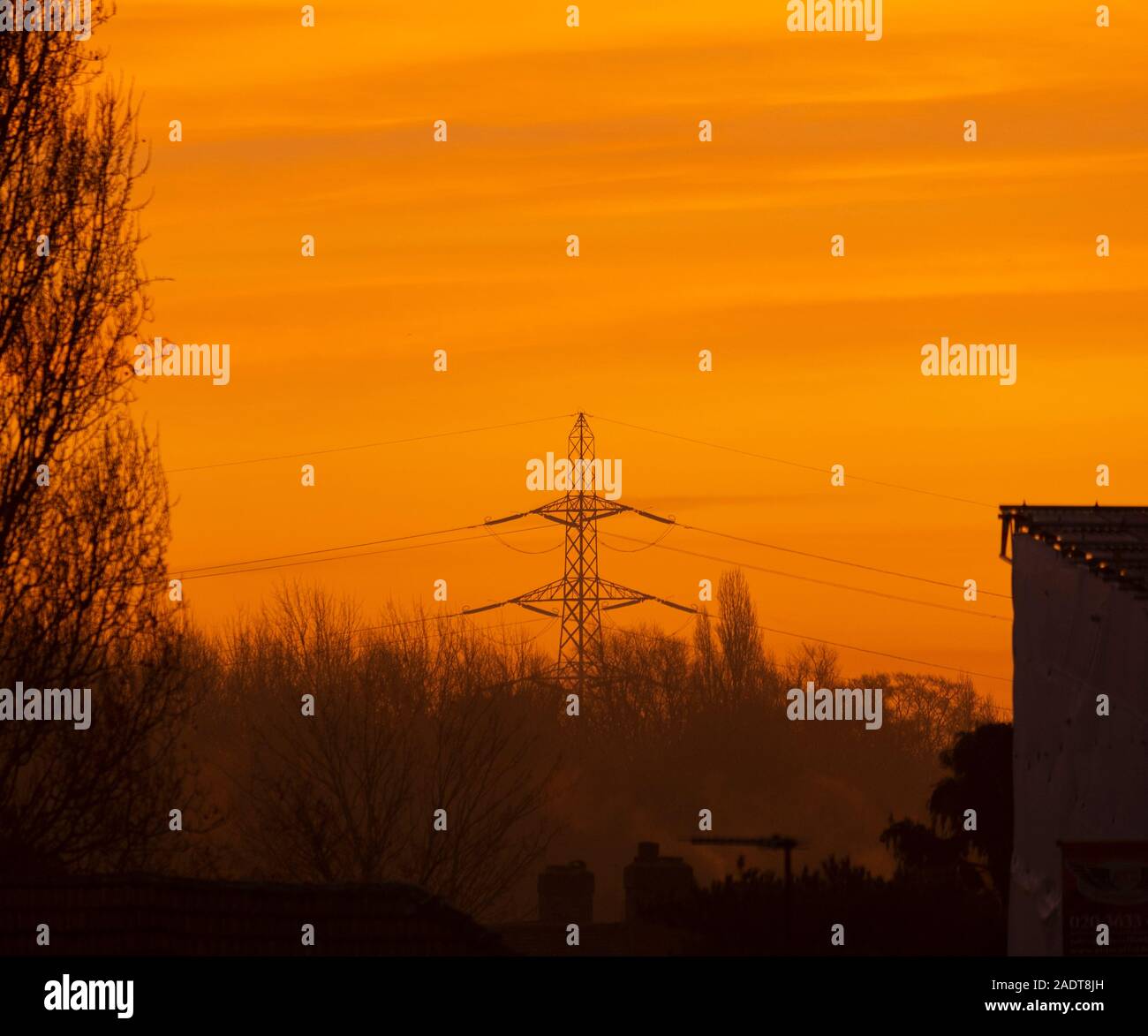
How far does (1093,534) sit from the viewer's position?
46.2 meters

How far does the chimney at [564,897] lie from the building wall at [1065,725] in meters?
14.6

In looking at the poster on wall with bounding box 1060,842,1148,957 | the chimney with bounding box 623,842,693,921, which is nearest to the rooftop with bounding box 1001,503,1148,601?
the poster on wall with bounding box 1060,842,1148,957

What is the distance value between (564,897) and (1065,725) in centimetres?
1872

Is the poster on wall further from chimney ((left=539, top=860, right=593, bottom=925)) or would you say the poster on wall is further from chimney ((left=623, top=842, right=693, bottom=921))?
chimney ((left=539, top=860, right=593, bottom=925))

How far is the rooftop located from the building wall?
244mm

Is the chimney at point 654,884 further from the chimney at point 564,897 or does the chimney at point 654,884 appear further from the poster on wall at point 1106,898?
the poster on wall at point 1106,898

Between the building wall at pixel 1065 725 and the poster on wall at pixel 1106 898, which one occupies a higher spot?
the building wall at pixel 1065 725

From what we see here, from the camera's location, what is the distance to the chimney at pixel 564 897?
58.8 metres

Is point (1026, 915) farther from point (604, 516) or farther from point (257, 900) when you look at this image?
point (604, 516)

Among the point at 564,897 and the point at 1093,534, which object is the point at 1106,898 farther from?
the point at 564,897

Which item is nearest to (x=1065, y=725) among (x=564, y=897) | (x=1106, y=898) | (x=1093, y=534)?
(x=1093, y=534)

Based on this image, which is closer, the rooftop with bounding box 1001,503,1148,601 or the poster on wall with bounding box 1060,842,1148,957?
the poster on wall with bounding box 1060,842,1148,957

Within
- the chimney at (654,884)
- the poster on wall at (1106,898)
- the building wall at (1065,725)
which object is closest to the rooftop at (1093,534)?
the building wall at (1065,725)

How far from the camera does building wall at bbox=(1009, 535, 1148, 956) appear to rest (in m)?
40.3
